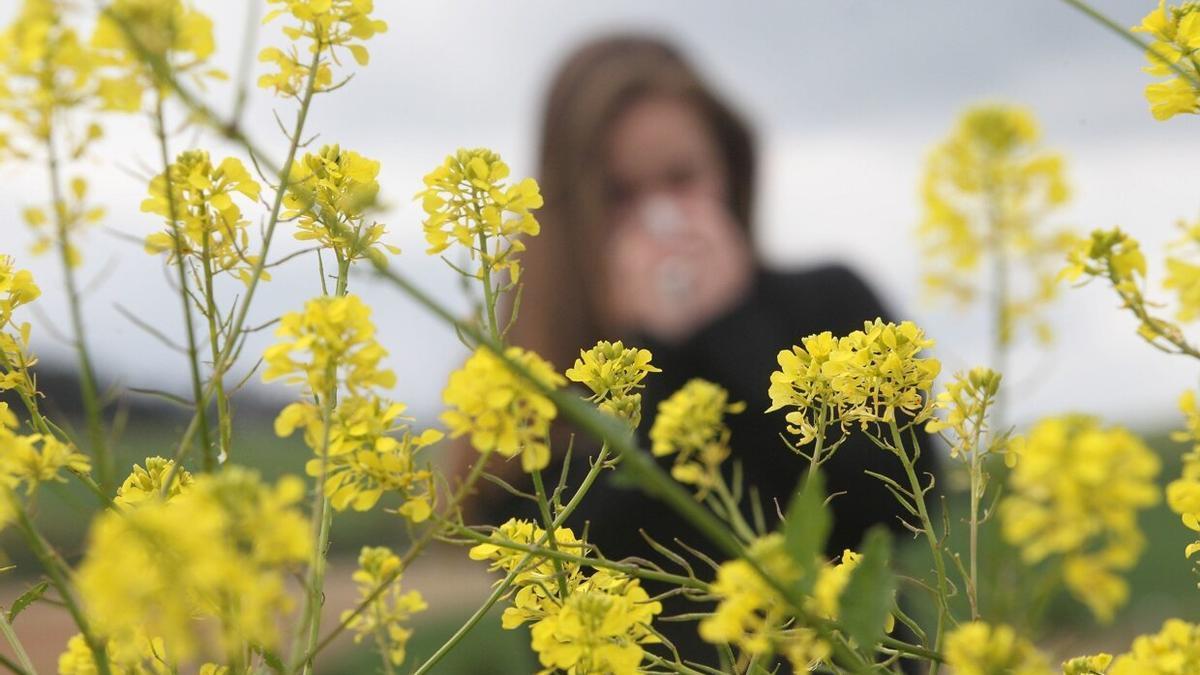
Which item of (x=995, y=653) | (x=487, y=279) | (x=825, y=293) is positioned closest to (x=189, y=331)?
(x=487, y=279)

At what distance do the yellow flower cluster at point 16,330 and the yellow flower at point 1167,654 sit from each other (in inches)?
24.6

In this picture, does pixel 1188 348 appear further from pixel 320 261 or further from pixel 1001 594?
pixel 320 261

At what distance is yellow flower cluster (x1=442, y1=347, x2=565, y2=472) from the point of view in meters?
0.46

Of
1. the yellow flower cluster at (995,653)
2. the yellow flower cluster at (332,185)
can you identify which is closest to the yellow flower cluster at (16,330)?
the yellow flower cluster at (332,185)

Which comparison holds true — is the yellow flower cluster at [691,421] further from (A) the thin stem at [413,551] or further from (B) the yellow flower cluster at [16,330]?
(B) the yellow flower cluster at [16,330]

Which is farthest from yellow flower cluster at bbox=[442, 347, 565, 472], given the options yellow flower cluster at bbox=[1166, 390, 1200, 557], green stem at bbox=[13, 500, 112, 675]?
yellow flower cluster at bbox=[1166, 390, 1200, 557]

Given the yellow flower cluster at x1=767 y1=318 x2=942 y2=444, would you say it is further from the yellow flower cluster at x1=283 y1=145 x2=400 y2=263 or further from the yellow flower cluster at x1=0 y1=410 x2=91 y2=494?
the yellow flower cluster at x1=0 y1=410 x2=91 y2=494

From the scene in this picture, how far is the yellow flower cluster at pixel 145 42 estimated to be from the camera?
17.7 inches

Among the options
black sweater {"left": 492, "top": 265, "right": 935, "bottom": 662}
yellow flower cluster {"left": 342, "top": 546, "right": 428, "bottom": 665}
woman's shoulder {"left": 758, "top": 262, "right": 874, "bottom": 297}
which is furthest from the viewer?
Answer: woman's shoulder {"left": 758, "top": 262, "right": 874, "bottom": 297}

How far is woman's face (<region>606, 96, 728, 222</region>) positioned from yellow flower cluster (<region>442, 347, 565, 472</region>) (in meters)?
3.04

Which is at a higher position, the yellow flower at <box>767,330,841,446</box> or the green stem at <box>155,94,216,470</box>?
the green stem at <box>155,94,216,470</box>

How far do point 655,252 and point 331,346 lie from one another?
9.51ft

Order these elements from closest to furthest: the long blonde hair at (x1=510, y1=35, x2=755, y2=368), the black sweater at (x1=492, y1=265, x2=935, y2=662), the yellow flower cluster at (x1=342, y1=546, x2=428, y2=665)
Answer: the yellow flower cluster at (x1=342, y1=546, x2=428, y2=665), the black sweater at (x1=492, y1=265, x2=935, y2=662), the long blonde hair at (x1=510, y1=35, x2=755, y2=368)

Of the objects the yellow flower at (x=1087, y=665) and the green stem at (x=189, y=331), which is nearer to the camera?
the green stem at (x=189, y=331)
